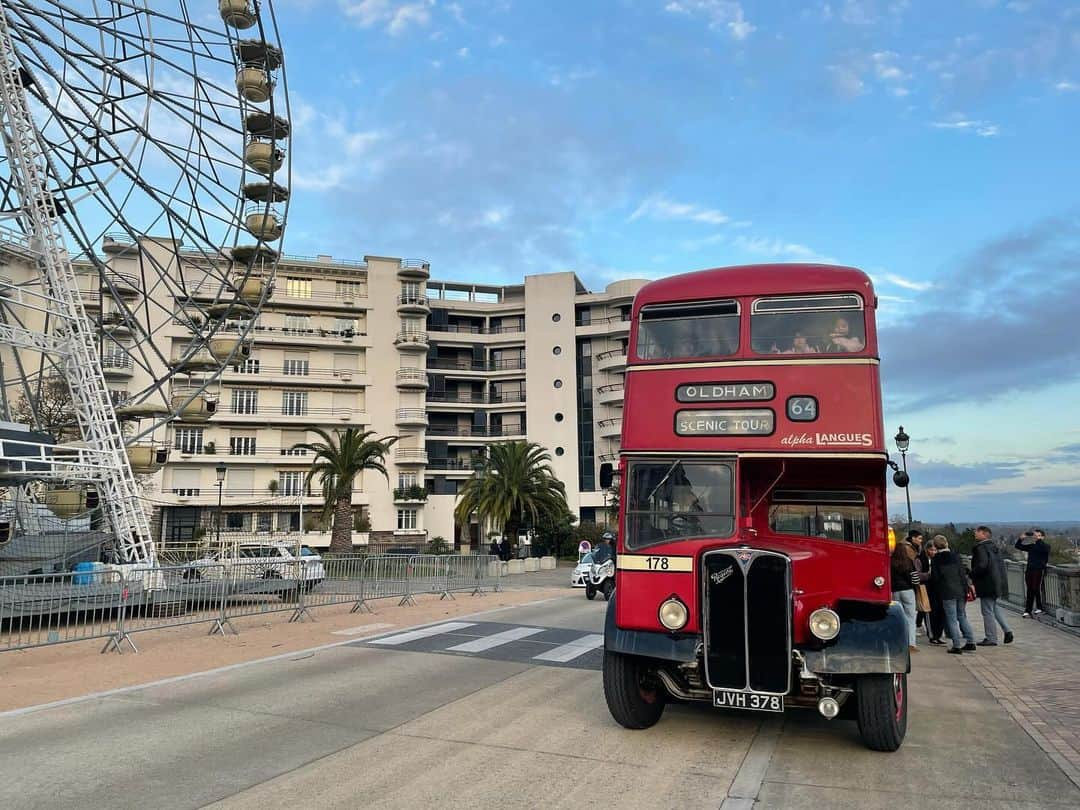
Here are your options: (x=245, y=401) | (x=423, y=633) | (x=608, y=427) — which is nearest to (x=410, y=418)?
(x=245, y=401)

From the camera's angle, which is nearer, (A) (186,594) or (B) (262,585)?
(A) (186,594)

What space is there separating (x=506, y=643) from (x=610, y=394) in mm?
51973

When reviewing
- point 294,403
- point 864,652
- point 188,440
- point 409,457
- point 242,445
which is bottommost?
point 864,652

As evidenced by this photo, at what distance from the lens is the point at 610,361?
64.7 m

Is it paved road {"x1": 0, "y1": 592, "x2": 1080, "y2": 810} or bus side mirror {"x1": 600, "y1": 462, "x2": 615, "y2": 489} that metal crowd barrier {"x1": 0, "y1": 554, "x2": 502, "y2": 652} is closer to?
paved road {"x1": 0, "y1": 592, "x2": 1080, "y2": 810}

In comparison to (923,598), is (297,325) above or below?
above

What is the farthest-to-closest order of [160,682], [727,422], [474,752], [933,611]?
[933,611] < [160,682] < [727,422] < [474,752]

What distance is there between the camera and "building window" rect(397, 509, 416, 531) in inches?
2372

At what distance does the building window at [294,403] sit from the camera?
59.8 meters

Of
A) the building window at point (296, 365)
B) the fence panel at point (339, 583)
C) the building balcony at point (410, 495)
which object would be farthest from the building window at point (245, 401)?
the fence panel at point (339, 583)

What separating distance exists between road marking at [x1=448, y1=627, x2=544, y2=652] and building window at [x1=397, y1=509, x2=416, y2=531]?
4645 cm

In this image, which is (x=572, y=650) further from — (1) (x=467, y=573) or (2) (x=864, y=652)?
(1) (x=467, y=573)

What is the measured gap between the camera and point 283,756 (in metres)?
6.42

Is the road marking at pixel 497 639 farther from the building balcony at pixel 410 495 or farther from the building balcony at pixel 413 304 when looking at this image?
the building balcony at pixel 413 304
